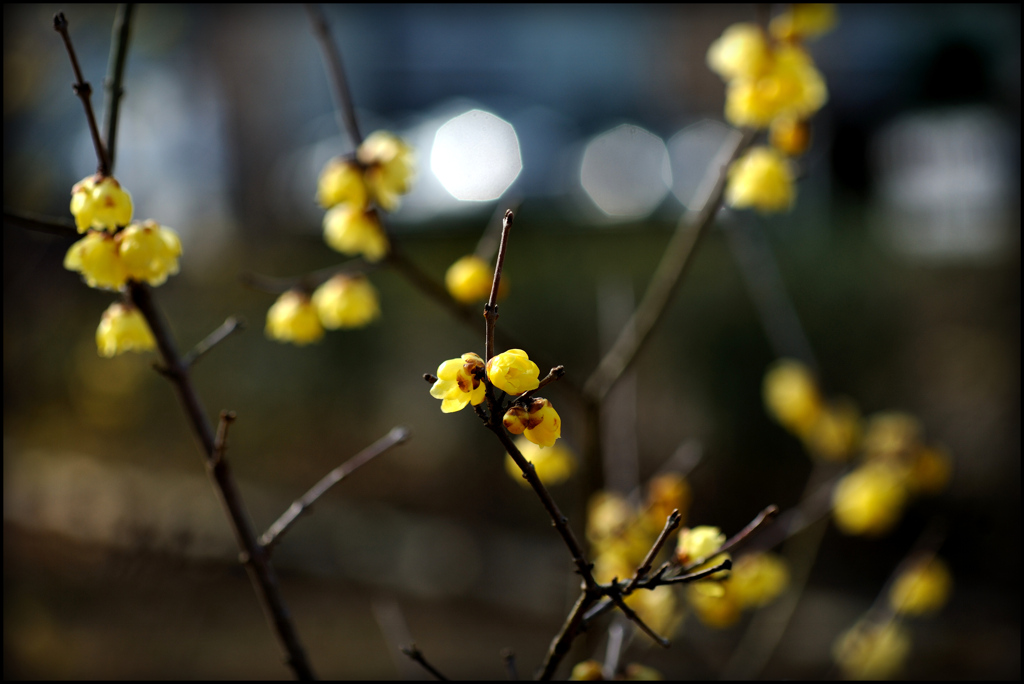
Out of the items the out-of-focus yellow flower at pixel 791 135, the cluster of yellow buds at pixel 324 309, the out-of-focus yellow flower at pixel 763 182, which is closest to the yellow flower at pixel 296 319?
the cluster of yellow buds at pixel 324 309

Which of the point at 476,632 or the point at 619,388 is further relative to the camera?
the point at 476,632

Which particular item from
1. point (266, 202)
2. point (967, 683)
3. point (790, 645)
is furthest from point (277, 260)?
point (967, 683)

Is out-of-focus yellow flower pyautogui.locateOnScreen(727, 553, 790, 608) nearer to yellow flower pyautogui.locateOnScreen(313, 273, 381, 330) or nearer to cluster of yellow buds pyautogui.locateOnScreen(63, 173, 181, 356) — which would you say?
yellow flower pyautogui.locateOnScreen(313, 273, 381, 330)

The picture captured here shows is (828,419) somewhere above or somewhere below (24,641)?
below

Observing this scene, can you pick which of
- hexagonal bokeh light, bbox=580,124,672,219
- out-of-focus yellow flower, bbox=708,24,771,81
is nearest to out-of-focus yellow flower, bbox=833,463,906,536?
out-of-focus yellow flower, bbox=708,24,771,81

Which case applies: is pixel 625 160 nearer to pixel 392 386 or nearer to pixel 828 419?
pixel 392 386

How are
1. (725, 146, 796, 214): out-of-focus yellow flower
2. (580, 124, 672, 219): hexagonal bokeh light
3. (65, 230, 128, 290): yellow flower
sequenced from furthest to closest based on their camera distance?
(580, 124, 672, 219): hexagonal bokeh light
(725, 146, 796, 214): out-of-focus yellow flower
(65, 230, 128, 290): yellow flower

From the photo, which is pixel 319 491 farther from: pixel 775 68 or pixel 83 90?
pixel 775 68
